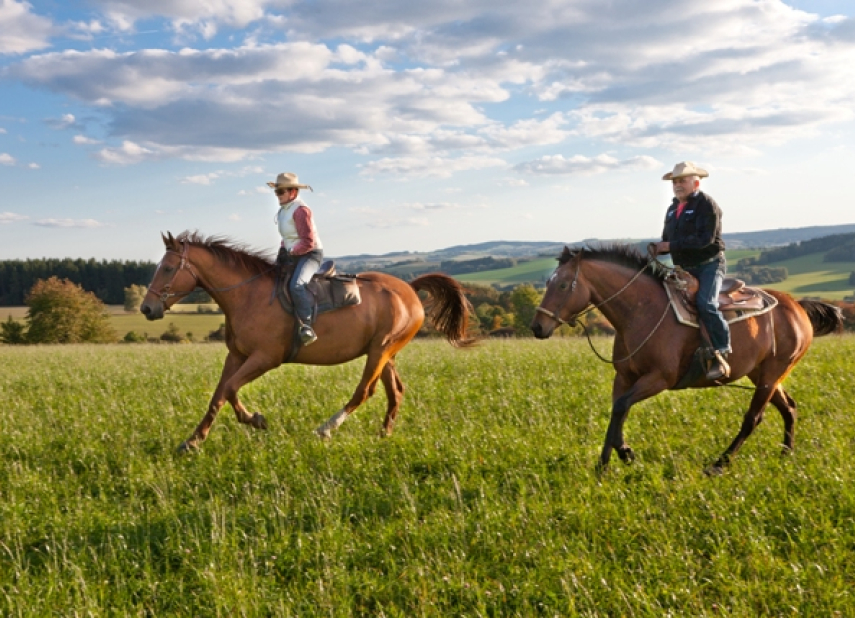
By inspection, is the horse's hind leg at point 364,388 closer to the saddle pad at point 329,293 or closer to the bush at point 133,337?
the saddle pad at point 329,293

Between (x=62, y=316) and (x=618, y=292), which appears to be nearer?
(x=618, y=292)

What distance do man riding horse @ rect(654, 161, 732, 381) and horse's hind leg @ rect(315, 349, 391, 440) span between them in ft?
12.4

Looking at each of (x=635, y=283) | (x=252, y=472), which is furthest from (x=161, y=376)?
(x=635, y=283)

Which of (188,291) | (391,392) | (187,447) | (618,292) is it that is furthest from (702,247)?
(187,447)

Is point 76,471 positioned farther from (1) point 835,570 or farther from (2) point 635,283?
(1) point 835,570

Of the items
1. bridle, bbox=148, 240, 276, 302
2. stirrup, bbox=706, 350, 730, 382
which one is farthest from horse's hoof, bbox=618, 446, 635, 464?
bridle, bbox=148, 240, 276, 302

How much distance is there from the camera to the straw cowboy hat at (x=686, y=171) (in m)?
7.24

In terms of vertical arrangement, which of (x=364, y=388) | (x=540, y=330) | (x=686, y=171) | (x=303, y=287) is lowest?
(x=364, y=388)

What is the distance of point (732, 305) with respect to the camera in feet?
24.4

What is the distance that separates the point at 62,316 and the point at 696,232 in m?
52.5

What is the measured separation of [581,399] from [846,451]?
369 cm

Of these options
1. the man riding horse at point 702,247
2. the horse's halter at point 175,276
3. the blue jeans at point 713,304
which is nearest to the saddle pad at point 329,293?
the horse's halter at point 175,276

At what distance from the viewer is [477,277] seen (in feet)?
385

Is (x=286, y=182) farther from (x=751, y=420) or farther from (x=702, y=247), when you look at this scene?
Answer: (x=751, y=420)
